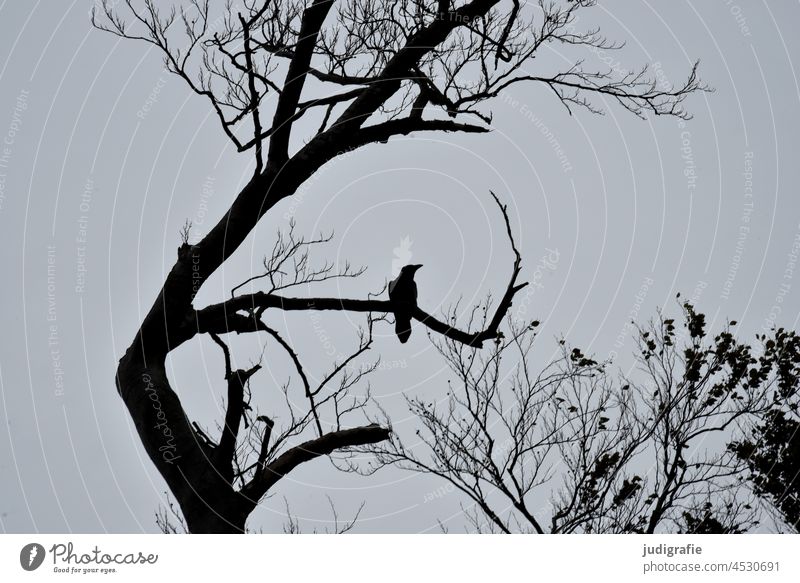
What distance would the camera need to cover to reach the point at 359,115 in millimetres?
5910

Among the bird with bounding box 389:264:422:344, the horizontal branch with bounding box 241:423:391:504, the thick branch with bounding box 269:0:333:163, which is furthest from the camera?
the bird with bounding box 389:264:422:344

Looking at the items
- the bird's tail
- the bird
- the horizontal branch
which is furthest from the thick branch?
the horizontal branch

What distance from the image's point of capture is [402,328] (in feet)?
20.9

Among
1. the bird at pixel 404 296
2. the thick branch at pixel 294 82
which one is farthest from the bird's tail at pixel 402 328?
the thick branch at pixel 294 82

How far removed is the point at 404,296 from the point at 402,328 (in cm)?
30

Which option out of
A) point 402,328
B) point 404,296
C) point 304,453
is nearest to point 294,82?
point 404,296

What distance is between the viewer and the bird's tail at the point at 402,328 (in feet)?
20.6

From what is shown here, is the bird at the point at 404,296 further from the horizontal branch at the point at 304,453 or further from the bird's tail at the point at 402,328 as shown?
the horizontal branch at the point at 304,453

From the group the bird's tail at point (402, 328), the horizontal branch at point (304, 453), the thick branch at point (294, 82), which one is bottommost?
the horizontal branch at point (304, 453)

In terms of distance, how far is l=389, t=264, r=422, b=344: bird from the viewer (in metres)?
6.18

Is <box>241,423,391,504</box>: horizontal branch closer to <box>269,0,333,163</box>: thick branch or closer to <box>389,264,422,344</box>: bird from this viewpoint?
<box>389,264,422,344</box>: bird

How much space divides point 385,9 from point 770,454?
948 cm

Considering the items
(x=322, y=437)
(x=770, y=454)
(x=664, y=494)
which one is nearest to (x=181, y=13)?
(x=322, y=437)

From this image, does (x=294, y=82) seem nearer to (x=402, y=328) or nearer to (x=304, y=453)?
(x=402, y=328)
